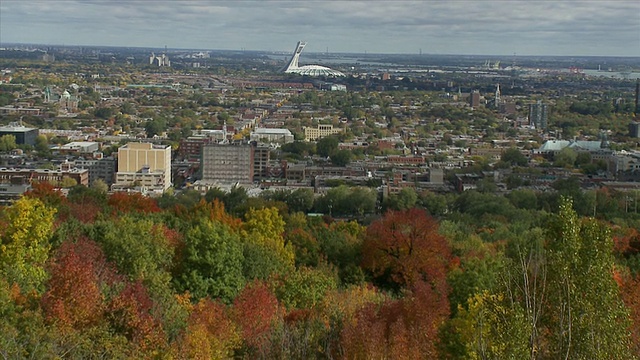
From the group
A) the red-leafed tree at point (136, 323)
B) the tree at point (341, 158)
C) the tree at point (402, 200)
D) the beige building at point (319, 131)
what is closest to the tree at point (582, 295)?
the red-leafed tree at point (136, 323)

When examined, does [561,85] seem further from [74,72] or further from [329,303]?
[329,303]

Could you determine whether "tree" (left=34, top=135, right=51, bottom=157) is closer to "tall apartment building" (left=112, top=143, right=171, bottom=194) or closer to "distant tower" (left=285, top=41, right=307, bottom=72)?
"tall apartment building" (left=112, top=143, right=171, bottom=194)

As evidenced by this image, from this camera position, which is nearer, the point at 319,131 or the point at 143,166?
the point at 143,166

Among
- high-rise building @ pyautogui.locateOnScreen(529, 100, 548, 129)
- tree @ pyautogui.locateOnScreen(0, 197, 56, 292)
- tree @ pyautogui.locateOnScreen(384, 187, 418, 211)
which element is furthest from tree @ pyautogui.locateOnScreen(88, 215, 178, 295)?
high-rise building @ pyautogui.locateOnScreen(529, 100, 548, 129)

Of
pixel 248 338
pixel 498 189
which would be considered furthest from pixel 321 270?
pixel 498 189

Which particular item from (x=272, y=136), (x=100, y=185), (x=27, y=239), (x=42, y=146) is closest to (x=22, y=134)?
(x=42, y=146)

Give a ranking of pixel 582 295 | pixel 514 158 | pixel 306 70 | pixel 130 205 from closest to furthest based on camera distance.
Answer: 1. pixel 582 295
2. pixel 130 205
3. pixel 514 158
4. pixel 306 70

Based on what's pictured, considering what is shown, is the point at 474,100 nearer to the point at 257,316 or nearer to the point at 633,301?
the point at 633,301
